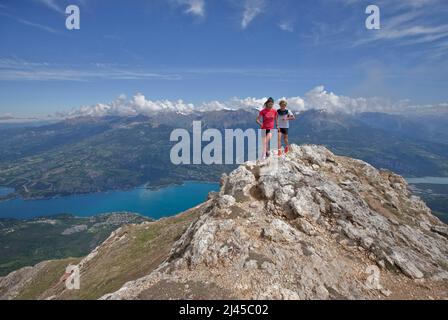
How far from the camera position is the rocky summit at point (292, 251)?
1759 centimetres

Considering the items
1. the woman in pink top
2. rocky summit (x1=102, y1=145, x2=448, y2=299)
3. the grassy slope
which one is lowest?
the grassy slope

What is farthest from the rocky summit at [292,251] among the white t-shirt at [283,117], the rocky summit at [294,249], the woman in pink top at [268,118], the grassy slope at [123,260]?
the grassy slope at [123,260]

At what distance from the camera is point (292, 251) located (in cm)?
1980

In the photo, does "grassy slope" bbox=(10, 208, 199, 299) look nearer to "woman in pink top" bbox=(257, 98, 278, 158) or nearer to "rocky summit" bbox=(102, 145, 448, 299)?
"rocky summit" bbox=(102, 145, 448, 299)

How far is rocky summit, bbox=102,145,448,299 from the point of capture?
17594 mm

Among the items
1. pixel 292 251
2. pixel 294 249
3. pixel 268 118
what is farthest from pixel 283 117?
pixel 292 251

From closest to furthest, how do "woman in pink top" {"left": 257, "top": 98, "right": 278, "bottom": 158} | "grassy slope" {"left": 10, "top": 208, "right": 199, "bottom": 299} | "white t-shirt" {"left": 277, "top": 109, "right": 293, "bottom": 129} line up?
"woman in pink top" {"left": 257, "top": 98, "right": 278, "bottom": 158}
"white t-shirt" {"left": 277, "top": 109, "right": 293, "bottom": 129}
"grassy slope" {"left": 10, "top": 208, "right": 199, "bottom": 299}

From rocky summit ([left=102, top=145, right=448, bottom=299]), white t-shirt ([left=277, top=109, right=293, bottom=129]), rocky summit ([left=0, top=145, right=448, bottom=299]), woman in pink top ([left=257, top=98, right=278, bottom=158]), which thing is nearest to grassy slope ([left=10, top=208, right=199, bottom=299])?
rocky summit ([left=0, top=145, right=448, bottom=299])

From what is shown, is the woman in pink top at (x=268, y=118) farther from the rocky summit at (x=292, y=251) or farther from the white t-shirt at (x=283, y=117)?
the rocky summit at (x=292, y=251)

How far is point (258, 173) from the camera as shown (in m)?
28.4

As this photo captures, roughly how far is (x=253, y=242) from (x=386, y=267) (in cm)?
869

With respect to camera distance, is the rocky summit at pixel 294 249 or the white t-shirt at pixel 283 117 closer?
the rocky summit at pixel 294 249
